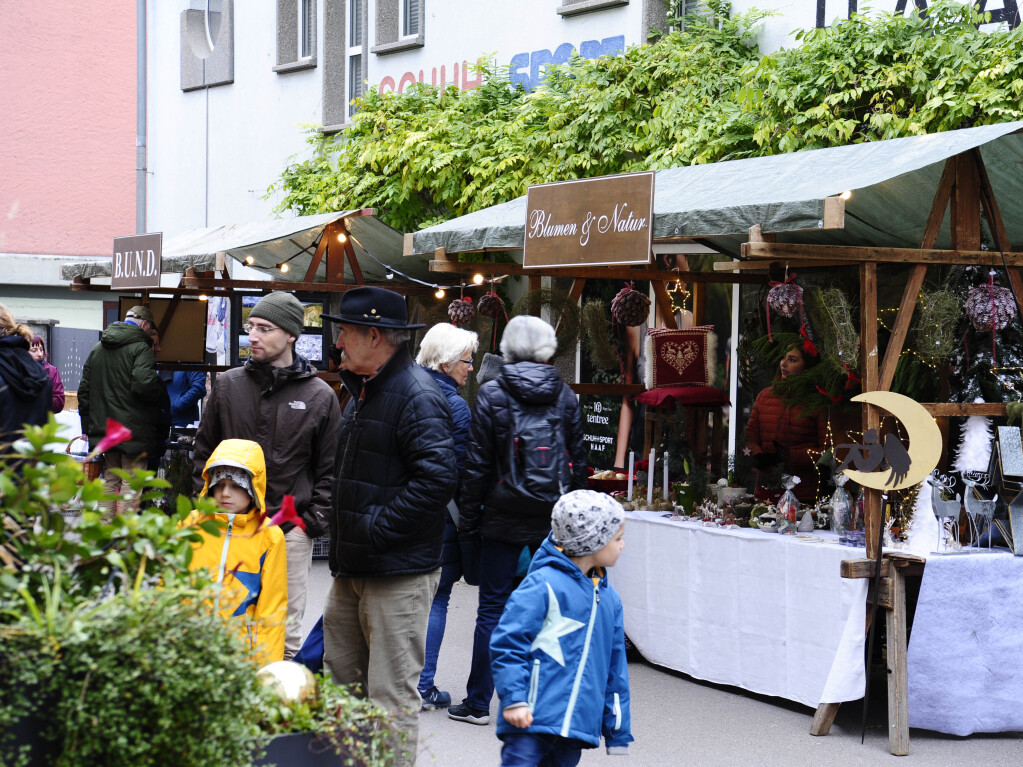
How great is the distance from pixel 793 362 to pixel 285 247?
579cm

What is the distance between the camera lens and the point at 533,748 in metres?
3.52

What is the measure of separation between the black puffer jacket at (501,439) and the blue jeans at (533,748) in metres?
1.83

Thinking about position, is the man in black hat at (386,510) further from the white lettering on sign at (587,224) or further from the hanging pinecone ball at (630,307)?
the hanging pinecone ball at (630,307)

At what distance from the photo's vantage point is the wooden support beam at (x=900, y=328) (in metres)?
5.57

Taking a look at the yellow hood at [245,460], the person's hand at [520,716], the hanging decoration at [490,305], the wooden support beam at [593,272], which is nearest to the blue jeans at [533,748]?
the person's hand at [520,716]

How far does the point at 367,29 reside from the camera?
14.7 metres

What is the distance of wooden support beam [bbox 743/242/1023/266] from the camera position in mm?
5352

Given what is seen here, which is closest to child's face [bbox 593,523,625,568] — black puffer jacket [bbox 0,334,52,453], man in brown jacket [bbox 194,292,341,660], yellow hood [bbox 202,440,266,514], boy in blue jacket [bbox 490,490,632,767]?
boy in blue jacket [bbox 490,490,632,767]

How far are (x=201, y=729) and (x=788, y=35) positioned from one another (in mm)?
8598

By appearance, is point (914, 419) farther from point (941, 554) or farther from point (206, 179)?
point (206, 179)

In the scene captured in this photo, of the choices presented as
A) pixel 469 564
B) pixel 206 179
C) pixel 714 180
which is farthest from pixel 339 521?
pixel 206 179

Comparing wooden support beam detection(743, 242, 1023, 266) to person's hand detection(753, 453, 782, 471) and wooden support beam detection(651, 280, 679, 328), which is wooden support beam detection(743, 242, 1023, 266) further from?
wooden support beam detection(651, 280, 679, 328)

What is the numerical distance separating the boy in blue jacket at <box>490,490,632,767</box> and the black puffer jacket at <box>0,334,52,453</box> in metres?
3.74

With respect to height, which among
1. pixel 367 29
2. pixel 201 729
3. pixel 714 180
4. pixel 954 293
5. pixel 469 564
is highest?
pixel 367 29
